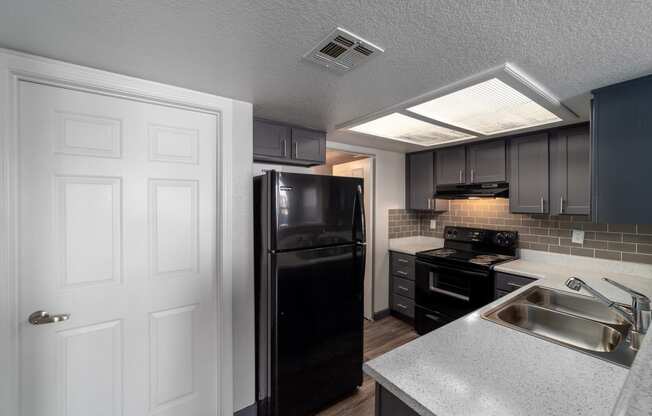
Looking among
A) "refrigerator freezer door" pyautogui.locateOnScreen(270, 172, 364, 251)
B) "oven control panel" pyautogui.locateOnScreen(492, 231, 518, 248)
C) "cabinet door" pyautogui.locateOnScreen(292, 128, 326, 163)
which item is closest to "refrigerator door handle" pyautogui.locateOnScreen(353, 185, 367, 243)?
"refrigerator freezer door" pyautogui.locateOnScreen(270, 172, 364, 251)

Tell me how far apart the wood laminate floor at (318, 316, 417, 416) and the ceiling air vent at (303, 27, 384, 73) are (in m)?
2.24

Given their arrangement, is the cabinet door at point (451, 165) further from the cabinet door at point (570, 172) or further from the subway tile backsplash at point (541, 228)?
the cabinet door at point (570, 172)

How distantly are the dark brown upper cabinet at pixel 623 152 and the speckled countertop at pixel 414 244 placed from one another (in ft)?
5.78

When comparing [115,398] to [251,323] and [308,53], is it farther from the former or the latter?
[308,53]

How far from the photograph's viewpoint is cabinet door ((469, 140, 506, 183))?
2.65 meters

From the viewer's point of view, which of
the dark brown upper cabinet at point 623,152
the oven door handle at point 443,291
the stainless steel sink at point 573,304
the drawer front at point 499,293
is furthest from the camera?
the oven door handle at point 443,291

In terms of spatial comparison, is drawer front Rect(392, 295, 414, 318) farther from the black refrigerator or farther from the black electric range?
the black refrigerator

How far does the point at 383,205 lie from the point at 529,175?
58.9 inches

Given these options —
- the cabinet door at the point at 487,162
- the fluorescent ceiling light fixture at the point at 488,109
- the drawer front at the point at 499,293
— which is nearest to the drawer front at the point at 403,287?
the drawer front at the point at 499,293

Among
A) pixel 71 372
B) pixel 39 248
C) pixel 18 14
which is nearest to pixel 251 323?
pixel 71 372

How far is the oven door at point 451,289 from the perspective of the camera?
2.42 meters

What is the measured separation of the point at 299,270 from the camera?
5.86 ft

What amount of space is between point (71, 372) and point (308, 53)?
1944 millimetres

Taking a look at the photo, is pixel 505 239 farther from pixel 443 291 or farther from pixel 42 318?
pixel 42 318
